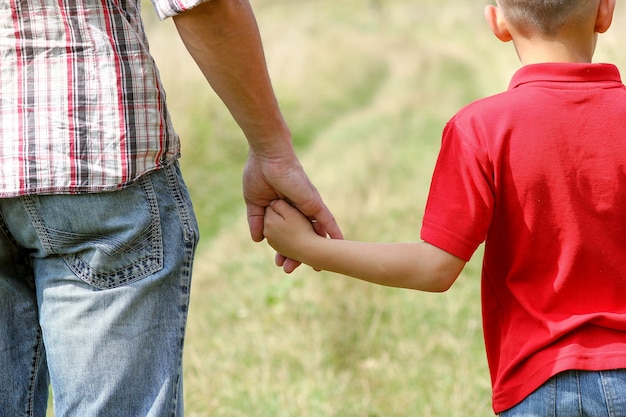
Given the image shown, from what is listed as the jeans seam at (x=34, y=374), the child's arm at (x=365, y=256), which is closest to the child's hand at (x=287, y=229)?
the child's arm at (x=365, y=256)

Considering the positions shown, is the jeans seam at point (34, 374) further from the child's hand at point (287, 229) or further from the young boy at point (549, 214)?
the young boy at point (549, 214)

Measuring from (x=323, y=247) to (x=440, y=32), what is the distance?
24164mm

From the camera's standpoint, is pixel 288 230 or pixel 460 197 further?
pixel 288 230

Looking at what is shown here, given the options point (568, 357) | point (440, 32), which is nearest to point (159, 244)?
point (568, 357)

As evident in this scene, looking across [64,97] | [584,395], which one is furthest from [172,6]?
[584,395]

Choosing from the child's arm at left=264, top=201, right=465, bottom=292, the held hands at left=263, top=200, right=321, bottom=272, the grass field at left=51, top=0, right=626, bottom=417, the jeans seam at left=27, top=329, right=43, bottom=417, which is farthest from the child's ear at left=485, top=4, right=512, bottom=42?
the grass field at left=51, top=0, right=626, bottom=417

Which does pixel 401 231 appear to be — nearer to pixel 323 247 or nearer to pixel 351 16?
pixel 323 247

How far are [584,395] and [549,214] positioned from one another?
372 millimetres

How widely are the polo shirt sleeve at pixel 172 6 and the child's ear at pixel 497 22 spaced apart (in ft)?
2.12

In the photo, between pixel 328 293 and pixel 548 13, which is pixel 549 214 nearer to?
pixel 548 13

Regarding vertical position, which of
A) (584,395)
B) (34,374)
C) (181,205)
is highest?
(181,205)

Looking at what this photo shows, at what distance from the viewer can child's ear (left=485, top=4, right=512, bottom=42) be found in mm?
2014

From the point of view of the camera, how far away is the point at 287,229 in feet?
7.52

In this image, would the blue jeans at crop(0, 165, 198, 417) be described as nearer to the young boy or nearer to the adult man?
the adult man
